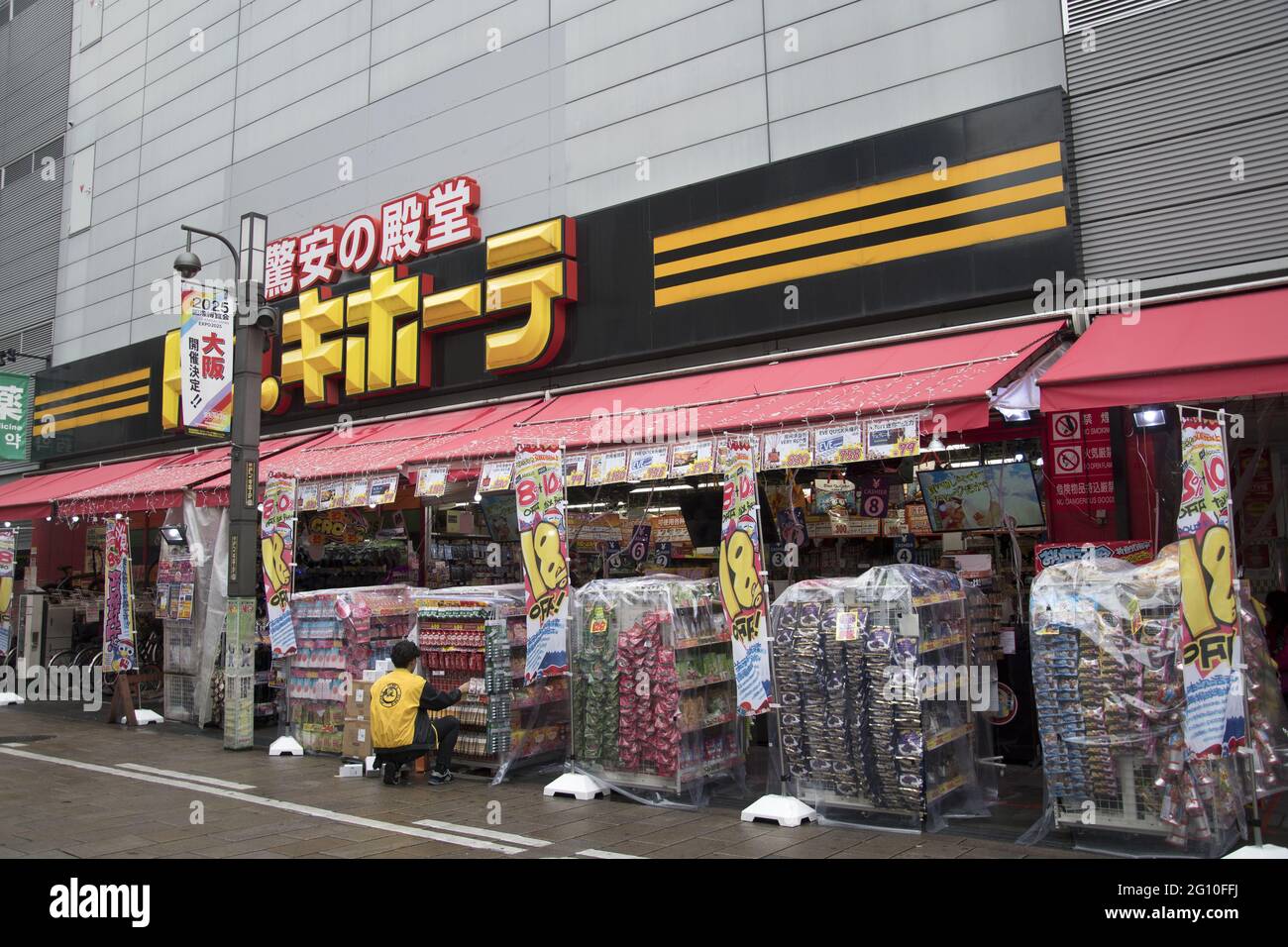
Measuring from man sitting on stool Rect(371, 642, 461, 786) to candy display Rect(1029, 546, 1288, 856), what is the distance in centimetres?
513

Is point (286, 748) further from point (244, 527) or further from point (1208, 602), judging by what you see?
point (1208, 602)

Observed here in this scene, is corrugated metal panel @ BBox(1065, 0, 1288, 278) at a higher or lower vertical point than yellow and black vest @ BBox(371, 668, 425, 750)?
higher

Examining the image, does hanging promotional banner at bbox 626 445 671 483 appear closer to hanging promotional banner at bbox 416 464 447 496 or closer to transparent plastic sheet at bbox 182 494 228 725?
hanging promotional banner at bbox 416 464 447 496

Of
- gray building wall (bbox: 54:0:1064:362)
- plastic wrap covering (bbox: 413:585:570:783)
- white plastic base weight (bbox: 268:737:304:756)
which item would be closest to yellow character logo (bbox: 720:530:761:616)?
plastic wrap covering (bbox: 413:585:570:783)

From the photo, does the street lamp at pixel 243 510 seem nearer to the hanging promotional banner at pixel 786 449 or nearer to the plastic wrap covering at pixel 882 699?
the hanging promotional banner at pixel 786 449

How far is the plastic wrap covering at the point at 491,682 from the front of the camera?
8781 millimetres

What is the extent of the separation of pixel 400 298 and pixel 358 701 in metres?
6.64

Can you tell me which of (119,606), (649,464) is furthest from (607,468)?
(119,606)

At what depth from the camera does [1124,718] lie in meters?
6.03

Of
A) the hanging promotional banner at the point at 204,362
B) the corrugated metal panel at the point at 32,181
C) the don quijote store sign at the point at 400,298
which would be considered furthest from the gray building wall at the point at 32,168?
the hanging promotional banner at the point at 204,362

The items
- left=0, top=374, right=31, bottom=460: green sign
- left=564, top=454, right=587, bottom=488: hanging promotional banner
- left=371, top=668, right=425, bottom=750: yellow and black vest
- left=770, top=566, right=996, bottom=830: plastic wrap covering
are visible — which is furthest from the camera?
left=0, top=374, right=31, bottom=460: green sign

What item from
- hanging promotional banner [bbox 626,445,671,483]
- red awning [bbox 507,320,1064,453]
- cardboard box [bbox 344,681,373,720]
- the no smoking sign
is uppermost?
red awning [bbox 507,320,1064,453]

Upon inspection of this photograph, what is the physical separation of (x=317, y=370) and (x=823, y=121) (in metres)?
8.86

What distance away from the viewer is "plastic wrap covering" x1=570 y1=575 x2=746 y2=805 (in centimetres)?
781
